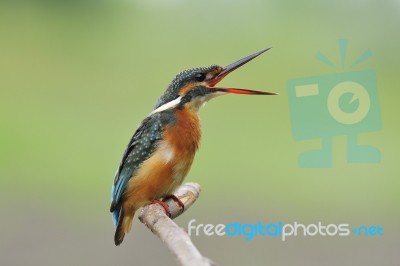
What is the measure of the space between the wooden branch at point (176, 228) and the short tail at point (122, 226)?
0.09 metres

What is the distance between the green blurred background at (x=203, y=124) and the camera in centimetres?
205

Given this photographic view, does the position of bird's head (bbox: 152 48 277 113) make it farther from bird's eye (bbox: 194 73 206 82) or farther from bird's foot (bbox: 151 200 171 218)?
bird's foot (bbox: 151 200 171 218)

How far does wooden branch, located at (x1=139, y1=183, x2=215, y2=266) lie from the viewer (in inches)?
25.8

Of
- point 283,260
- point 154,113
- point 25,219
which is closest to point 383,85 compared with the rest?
point 283,260

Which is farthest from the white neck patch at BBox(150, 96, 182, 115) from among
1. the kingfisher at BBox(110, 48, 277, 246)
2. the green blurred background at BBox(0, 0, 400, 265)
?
the green blurred background at BBox(0, 0, 400, 265)

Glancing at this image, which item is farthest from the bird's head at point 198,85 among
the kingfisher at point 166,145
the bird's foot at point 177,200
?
the bird's foot at point 177,200

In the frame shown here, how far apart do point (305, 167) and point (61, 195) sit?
0.86 m

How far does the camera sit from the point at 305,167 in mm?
2143

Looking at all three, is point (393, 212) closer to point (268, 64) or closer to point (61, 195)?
point (268, 64)

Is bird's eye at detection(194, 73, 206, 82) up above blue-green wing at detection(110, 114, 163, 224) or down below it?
above

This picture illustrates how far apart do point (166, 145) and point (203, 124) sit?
88 centimetres

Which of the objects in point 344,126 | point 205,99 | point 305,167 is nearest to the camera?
point 205,99

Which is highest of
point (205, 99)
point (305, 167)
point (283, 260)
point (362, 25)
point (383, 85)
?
point (362, 25)

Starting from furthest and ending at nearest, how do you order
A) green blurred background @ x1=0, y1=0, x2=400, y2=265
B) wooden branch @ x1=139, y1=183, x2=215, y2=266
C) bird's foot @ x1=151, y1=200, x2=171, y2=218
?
1. green blurred background @ x1=0, y1=0, x2=400, y2=265
2. bird's foot @ x1=151, y1=200, x2=171, y2=218
3. wooden branch @ x1=139, y1=183, x2=215, y2=266
